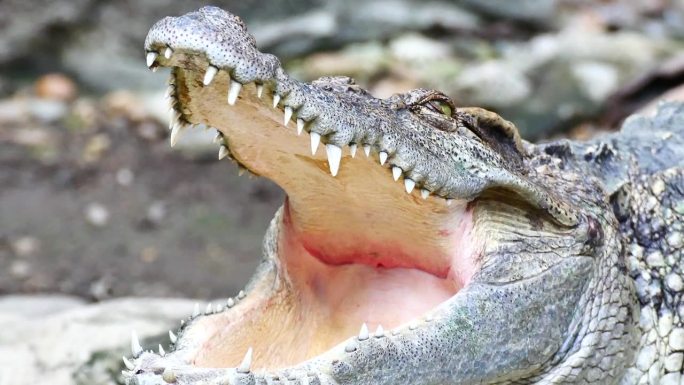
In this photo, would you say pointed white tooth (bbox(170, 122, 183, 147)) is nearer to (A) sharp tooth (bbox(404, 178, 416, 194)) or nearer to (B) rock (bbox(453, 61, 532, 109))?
(A) sharp tooth (bbox(404, 178, 416, 194))

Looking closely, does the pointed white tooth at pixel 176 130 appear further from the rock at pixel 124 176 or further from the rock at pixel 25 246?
the rock at pixel 124 176

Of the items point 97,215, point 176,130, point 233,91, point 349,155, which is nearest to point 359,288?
point 349,155

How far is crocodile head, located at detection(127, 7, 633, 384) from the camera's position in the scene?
256 centimetres

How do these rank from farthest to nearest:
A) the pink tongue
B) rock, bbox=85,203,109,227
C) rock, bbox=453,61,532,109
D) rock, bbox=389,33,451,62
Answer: rock, bbox=389,33,451,62
rock, bbox=453,61,532,109
rock, bbox=85,203,109,227
the pink tongue

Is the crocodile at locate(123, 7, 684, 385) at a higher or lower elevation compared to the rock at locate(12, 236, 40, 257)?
lower

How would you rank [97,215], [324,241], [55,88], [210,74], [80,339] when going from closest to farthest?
[210,74] → [324,241] → [80,339] → [97,215] → [55,88]

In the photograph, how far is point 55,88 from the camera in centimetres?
888

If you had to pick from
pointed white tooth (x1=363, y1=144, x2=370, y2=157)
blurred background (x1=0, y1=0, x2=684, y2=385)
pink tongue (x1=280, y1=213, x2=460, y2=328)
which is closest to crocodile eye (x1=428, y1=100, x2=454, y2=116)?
pointed white tooth (x1=363, y1=144, x2=370, y2=157)

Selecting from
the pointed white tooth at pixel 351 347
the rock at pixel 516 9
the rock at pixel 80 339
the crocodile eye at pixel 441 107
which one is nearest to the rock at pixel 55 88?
the rock at pixel 516 9

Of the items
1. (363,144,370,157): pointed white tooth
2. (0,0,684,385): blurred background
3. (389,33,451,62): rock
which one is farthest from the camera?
(389,33,451,62): rock

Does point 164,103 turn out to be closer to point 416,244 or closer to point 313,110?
point 416,244

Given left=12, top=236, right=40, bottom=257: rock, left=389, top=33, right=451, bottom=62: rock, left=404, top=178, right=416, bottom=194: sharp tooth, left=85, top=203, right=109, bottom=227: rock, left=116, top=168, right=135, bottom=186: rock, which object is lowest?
left=404, top=178, right=416, bottom=194: sharp tooth

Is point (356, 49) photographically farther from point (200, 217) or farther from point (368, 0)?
point (200, 217)

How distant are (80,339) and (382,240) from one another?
154cm
